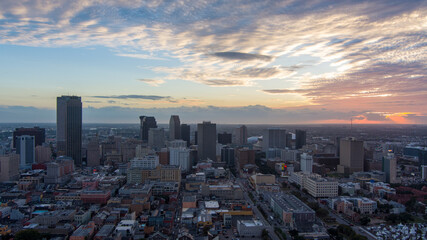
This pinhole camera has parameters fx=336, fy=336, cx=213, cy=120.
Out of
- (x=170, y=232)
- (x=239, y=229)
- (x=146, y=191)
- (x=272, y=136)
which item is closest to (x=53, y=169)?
(x=146, y=191)

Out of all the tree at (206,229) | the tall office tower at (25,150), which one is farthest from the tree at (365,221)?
the tall office tower at (25,150)

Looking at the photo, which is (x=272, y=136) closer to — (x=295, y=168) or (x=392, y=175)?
(x=295, y=168)

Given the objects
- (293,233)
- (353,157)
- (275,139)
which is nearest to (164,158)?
(353,157)

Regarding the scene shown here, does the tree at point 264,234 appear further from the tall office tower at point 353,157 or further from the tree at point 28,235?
the tall office tower at point 353,157

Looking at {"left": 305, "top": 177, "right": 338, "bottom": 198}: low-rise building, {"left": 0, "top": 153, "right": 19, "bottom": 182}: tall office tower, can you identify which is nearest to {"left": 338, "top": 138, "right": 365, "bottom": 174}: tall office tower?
{"left": 305, "top": 177, "right": 338, "bottom": 198}: low-rise building

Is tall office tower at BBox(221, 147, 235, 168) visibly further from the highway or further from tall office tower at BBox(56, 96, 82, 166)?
tall office tower at BBox(56, 96, 82, 166)
